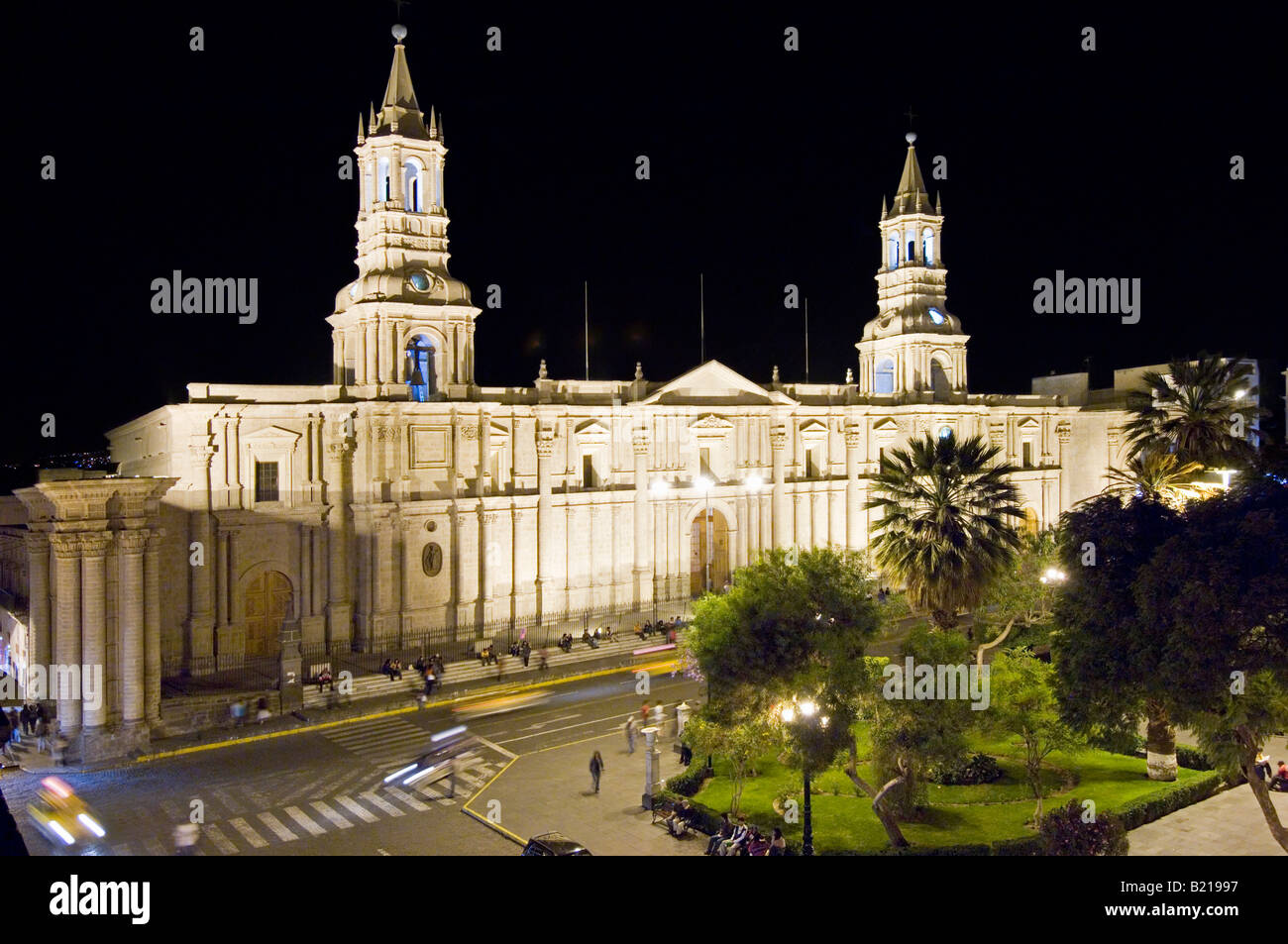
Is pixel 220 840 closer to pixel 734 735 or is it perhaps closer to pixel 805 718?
pixel 734 735

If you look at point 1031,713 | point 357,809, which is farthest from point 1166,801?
point 357,809

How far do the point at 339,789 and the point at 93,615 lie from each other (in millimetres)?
9499

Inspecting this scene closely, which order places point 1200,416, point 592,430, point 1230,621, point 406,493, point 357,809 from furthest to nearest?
point 592,430, point 406,493, point 1200,416, point 357,809, point 1230,621

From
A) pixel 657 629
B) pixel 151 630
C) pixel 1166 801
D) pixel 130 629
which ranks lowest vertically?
pixel 1166 801

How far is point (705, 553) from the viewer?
5131 centimetres

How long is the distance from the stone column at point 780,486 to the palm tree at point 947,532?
1999cm

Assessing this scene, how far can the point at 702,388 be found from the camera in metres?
49.7

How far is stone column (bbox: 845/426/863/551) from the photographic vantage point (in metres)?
55.1

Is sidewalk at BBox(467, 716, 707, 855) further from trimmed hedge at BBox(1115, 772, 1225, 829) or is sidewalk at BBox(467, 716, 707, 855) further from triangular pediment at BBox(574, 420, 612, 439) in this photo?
triangular pediment at BBox(574, 420, 612, 439)

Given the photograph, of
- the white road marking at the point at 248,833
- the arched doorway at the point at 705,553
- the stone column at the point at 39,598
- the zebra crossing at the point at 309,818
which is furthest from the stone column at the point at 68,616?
the arched doorway at the point at 705,553

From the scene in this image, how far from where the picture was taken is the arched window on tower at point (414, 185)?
41.9 m
